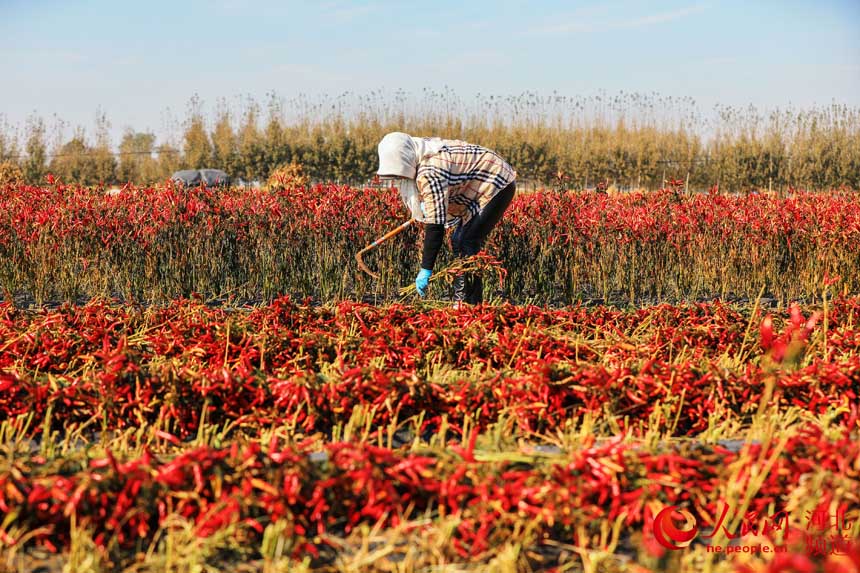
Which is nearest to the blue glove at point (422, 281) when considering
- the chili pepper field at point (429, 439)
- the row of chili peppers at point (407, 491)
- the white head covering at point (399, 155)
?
the chili pepper field at point (429, 439)

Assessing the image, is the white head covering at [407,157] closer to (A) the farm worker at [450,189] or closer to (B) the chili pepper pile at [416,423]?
(A) the farm worker at [450,189]

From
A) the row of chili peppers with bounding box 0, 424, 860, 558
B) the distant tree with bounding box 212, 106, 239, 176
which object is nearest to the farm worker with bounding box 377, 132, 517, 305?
the row of chili peppers with bounding box 0, 424, 860, 558

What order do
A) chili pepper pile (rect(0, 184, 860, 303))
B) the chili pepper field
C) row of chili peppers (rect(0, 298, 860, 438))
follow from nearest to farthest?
the chili pepper field → row of chili peppers (rect(0, 298, 860, 438)) → chili pepper pile (rect(0, 184, 860, 303))

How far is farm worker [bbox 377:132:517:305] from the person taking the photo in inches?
209

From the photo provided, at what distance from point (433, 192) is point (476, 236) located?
1.98ft

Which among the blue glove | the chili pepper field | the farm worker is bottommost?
the chili pepper field

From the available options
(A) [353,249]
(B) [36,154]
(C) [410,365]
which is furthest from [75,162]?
(C) [410,365]

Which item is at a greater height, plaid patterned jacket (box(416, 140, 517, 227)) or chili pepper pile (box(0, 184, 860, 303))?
plaid patterned jacket (box(416, 140, 517, 227))

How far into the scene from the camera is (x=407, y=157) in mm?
5293

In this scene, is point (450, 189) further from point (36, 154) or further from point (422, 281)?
point (36, 154)

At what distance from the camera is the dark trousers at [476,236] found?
5.71 m

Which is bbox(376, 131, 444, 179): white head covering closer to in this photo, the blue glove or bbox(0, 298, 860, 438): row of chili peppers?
the blue glove

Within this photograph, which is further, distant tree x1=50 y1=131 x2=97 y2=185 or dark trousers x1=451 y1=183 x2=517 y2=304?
distant tree x1=50 y1=131 x2=97 y2=185

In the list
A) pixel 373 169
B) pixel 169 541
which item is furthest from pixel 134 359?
pixel 373 169
